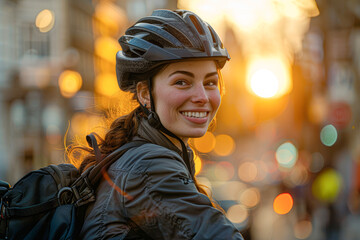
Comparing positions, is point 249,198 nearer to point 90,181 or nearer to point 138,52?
point 138,52

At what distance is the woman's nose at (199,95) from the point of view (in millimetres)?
2465

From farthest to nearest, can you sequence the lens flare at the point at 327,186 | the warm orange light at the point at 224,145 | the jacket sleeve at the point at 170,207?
the warm orange light at the point at 224,145, the lens flare at the point at 327,186, the jacket sleeve at the point at 170,207

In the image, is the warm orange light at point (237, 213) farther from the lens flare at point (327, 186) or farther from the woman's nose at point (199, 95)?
the woman's nose at point (199, 95)

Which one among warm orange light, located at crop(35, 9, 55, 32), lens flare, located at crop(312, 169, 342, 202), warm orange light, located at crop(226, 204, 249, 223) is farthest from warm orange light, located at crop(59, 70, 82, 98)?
warm orange light, located at crop(226, 204, 249, 223)

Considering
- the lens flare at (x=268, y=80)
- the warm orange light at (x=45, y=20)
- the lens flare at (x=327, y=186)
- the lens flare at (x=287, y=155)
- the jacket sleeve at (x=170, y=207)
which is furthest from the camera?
the lens flare at (x=268, y=80)

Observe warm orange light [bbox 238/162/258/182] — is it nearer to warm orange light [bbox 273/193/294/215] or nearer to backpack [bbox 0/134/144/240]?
warm orange light [bbox 273/193/294/215]

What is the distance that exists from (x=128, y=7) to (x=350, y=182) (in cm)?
4324

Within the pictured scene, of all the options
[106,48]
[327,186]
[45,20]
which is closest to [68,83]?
[45,20]

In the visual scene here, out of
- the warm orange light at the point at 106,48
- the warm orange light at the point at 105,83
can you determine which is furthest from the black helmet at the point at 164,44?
the warm orange light at the point at 106,48

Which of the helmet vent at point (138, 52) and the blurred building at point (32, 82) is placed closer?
the helmet vent at point (138, 52)

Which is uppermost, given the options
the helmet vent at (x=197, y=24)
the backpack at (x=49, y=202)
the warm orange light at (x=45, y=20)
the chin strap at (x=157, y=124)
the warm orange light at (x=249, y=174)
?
the warm orange light at (x=45, y=20)

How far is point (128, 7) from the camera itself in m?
59.6

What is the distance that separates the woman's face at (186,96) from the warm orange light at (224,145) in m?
72.7

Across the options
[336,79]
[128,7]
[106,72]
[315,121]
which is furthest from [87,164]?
[128,7]
